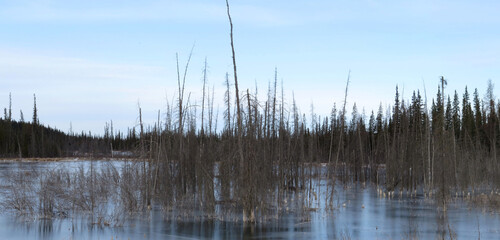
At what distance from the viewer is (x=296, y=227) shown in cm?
1378

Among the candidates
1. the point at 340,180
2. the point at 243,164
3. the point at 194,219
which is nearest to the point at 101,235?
the point at 194,219

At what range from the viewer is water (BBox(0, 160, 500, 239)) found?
41.7ft

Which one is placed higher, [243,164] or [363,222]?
[243,164]

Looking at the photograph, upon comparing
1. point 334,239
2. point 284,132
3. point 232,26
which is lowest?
point 334,239

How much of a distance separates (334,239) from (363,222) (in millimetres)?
3085

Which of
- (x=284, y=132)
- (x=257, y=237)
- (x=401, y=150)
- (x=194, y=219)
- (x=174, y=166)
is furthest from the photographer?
(x=401, y=150)

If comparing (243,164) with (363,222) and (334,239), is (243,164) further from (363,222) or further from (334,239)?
(363,222)

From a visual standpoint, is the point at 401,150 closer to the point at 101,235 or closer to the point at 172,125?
the point at 172,125

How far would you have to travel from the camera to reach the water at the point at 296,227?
12.7 metres

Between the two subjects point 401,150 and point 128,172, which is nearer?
point 128,172

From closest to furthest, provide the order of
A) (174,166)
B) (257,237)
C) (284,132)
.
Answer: (257,237), (174,166), (284,132)

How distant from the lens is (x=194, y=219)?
14.5 meters

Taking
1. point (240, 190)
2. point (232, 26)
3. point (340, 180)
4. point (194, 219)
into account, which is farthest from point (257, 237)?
point (340, 180)

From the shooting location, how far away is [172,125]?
16859 mm
